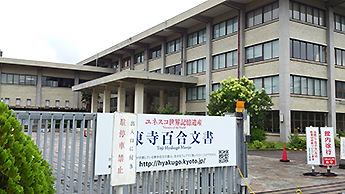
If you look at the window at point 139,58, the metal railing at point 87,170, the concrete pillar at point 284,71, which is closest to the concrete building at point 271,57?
the concrete pillar at point 284,71

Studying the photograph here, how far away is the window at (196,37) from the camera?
37.4m

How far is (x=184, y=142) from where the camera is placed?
730cm

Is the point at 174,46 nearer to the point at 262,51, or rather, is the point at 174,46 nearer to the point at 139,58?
the point at 139,58

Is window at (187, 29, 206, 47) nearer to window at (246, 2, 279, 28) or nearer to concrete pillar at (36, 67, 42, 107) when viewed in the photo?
window at (246, 2, 279, 28)

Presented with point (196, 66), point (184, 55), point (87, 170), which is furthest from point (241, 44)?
point (87, 170)

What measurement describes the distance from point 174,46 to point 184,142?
35.8 meters

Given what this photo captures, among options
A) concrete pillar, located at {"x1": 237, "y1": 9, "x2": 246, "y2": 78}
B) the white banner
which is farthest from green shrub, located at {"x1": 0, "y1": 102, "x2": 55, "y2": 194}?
concrete pillar, located at {"x1": 237, "y1": 9, "x2": 246, "y2": 78}

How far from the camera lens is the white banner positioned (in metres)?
6.80

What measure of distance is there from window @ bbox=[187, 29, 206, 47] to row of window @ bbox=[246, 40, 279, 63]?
752 centimetres

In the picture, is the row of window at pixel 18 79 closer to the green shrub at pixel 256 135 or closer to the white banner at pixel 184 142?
the green shrub at pixel 256 135

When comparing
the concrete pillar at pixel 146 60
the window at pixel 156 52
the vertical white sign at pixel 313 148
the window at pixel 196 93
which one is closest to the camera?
the vertical white sign at pixel 313 148

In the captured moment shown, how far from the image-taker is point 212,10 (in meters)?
33.3

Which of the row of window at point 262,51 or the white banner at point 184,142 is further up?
the row of window at point 262,51

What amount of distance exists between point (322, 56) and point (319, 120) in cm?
660
